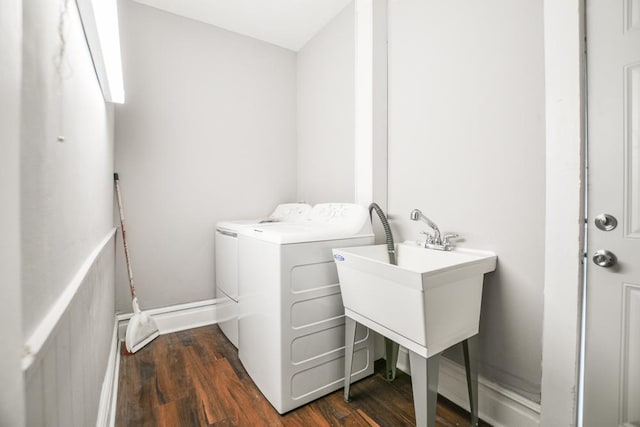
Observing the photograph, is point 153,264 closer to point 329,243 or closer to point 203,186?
point 203,186

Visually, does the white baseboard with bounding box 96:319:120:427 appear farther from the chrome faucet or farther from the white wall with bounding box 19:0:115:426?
the chrome faucet

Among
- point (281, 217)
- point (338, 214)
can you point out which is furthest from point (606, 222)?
point (281, 217)

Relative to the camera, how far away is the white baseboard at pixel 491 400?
126cm

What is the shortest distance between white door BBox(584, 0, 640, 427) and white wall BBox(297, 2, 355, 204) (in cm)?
139

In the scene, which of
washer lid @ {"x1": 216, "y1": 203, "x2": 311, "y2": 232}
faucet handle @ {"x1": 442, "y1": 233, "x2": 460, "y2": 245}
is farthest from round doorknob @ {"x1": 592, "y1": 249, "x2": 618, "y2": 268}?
washer lid @ {"x1": 216, "y1": 203, "x2": 311, "y2": 232}

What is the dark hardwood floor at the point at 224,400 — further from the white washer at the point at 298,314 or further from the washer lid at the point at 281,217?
the washer lid at the point at 281,217

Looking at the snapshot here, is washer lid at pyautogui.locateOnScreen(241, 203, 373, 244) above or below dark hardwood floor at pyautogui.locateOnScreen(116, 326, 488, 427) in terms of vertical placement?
above

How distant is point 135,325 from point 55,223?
5.82ft

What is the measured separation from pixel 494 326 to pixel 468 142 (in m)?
0.94

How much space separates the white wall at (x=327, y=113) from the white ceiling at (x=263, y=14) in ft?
0.35

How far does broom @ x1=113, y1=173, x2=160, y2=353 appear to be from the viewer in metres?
2.00

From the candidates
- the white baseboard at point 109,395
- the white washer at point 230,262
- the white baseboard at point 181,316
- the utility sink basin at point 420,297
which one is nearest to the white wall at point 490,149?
the utility sink basin at point 420,297

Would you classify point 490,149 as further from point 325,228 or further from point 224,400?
point 224,400

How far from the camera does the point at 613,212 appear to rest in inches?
41.1
